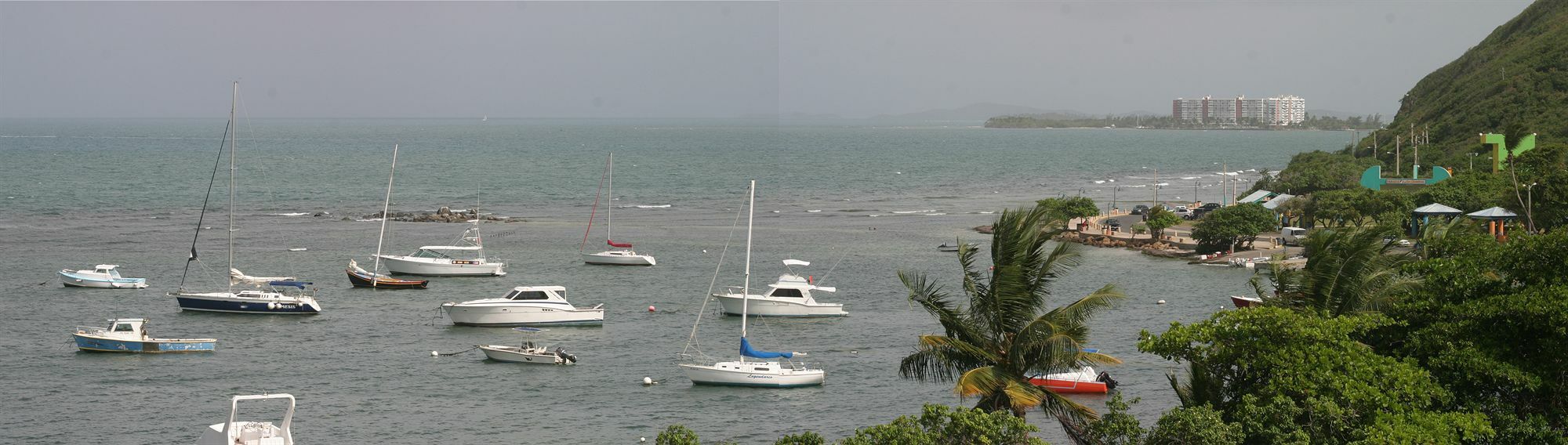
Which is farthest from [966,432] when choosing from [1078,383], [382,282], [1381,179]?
[1381,179]

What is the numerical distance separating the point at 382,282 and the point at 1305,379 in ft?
168

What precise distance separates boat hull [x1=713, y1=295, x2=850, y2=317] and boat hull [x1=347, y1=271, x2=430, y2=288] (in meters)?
16.9

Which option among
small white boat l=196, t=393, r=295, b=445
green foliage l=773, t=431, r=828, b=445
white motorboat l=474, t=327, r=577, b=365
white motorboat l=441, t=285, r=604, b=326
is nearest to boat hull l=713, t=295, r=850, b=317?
white motorboat l=441, t=285, r=604, b=326

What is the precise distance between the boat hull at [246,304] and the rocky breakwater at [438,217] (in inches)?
1750

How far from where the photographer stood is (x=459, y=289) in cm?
6594

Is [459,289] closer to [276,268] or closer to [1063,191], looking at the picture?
[276,268]

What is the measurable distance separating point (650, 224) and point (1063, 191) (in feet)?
181

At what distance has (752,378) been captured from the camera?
139 ft

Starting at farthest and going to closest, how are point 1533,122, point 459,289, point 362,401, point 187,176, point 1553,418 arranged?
1. point 187,176
2. point 1533,122
3. point 459,289
4. point 362,401
5. point 1553,418


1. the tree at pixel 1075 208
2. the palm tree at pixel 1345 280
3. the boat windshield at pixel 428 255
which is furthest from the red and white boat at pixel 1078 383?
the tree at pixel 1075 208

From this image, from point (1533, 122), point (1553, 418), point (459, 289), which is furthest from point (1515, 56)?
point (1553, 418)

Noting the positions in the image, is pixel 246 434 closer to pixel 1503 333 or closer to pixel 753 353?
pixel 1503 333

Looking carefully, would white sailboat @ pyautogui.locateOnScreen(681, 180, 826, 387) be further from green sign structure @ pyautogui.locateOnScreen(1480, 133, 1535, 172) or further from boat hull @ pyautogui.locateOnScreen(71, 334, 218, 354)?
green sign structure @ pyautogui.locateOnScreen(1480, 133, 1535, 172)

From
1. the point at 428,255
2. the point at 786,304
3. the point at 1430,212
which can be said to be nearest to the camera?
the point at 786,304
